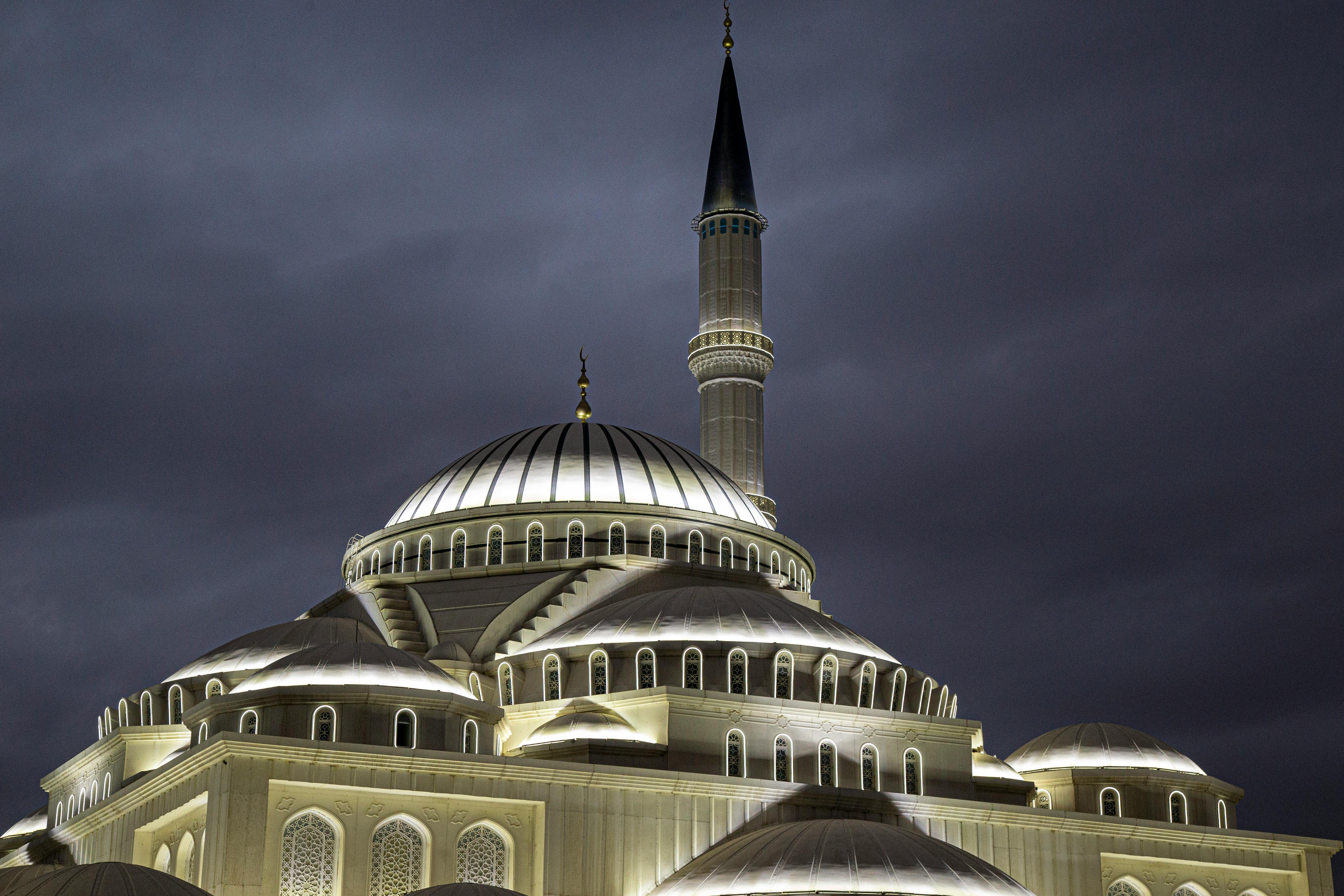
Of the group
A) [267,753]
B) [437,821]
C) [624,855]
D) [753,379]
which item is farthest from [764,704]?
[753,379]

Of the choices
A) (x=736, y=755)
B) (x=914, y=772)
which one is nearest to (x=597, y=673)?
(x=736, y=755)

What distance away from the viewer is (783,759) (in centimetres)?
3244

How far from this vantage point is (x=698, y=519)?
41312mm

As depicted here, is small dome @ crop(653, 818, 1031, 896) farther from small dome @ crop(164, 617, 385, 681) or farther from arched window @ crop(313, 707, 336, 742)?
small dome @ crop(164, 617, 385, 681)

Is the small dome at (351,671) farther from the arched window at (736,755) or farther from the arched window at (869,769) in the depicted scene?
the arched window at (869,769)

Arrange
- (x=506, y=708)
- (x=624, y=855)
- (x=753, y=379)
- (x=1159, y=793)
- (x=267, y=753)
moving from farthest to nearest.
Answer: (x=753, y=379) < (x=1159, y=793) < (x=506, y=708) < (x=624, y=855) < (x=267, y=753)

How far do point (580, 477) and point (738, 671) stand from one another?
9.56m

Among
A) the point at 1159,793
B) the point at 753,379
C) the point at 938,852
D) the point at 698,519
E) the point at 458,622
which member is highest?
the point at 753,379

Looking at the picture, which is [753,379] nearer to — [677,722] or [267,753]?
[677,722]

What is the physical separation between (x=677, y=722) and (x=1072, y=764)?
1020cm

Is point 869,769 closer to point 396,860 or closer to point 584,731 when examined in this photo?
point 584,731

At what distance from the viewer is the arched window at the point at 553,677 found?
1342 inches

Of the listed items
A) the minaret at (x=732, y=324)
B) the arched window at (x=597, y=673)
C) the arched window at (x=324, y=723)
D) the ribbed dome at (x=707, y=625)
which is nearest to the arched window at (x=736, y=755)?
the ribbed dome at (x=707, y=625)

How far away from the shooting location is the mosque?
91.6 feet
